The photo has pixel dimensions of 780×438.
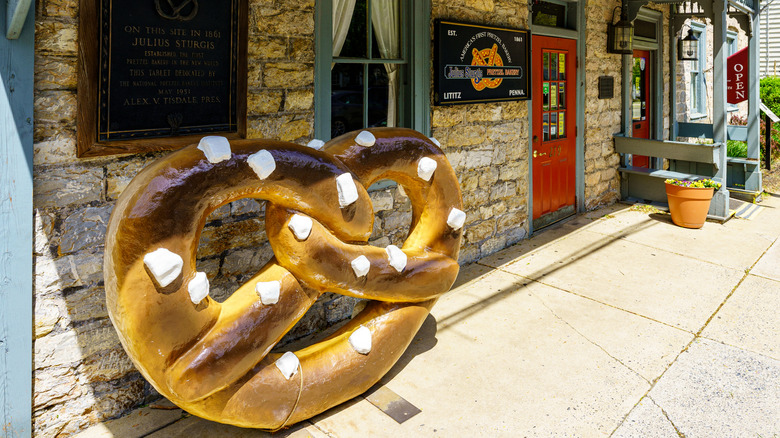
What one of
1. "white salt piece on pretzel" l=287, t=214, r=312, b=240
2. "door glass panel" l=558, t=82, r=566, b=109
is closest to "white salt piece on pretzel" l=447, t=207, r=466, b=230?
"white salt piece on pretzel" l=287, t=214, r=312, b=240

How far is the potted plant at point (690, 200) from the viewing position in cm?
602

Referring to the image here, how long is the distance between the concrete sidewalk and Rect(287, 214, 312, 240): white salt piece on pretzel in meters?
1.03

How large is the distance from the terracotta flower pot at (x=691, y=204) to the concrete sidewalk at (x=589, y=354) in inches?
29.9

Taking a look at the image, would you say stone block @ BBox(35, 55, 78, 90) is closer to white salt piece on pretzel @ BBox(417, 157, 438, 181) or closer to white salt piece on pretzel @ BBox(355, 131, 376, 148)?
white salt piece on pretzel @ BBox(355, 131, 376, 148)

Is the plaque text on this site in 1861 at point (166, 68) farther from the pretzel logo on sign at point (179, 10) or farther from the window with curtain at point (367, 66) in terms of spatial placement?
the window with curtain at point (367, 66)

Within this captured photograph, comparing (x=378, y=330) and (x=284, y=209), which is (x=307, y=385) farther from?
(x=284, y=209)

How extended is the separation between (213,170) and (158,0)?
3.53 ft

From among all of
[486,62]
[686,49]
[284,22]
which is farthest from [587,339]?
[686,49]

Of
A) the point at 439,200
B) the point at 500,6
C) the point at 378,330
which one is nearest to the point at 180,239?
the point at 378,330

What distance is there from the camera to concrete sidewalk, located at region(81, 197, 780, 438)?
2680 mm

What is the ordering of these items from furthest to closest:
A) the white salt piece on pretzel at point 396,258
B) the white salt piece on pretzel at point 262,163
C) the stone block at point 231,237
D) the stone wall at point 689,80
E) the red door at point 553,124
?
the stone wall at point 689,80, the red door at point 553,124, the stone block at point 231,237, the white salt piece on pretzel at point 396,258, the white salt piece on pretzel at point 262,163

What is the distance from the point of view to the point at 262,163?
2365 millimetres

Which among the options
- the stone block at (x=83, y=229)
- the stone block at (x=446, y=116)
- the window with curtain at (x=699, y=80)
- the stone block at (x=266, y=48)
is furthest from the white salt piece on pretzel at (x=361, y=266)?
the window with curtain at (x=699, y=80)

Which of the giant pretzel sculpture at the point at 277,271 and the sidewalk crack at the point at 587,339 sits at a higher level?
the giant pretzel sculpture at the point at 277,271
